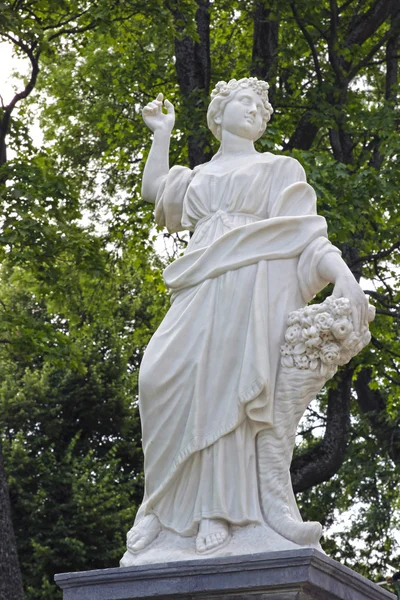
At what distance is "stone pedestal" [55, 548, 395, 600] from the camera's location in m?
5.76

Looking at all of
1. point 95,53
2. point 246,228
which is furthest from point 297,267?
point 95,53

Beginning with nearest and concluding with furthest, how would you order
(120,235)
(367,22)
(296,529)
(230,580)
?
(230,580) < (296,529) < (367,22) < (120,235)

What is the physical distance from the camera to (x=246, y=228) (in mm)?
6660

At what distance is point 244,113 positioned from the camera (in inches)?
283

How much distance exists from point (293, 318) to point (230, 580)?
140cm

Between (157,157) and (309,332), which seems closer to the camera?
(309,332)

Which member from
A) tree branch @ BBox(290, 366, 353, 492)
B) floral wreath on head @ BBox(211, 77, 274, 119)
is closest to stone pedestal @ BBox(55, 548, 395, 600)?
floral wreath on head @ BBox(211, 77, 274, 119)

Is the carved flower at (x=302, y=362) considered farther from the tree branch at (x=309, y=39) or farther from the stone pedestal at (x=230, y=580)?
the tree branch at (x=309, y=39)

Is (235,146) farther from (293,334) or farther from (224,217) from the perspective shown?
(293,334)

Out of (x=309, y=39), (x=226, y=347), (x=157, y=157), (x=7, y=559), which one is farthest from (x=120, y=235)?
(x=226, y=347)

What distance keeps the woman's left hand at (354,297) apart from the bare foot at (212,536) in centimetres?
120

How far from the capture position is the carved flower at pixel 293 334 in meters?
6.42

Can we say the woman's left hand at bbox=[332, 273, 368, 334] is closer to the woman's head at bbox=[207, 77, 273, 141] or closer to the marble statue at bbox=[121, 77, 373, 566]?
the marble statue at bbox=[121, 77, 373, 566]

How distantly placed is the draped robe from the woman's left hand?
20 cm
